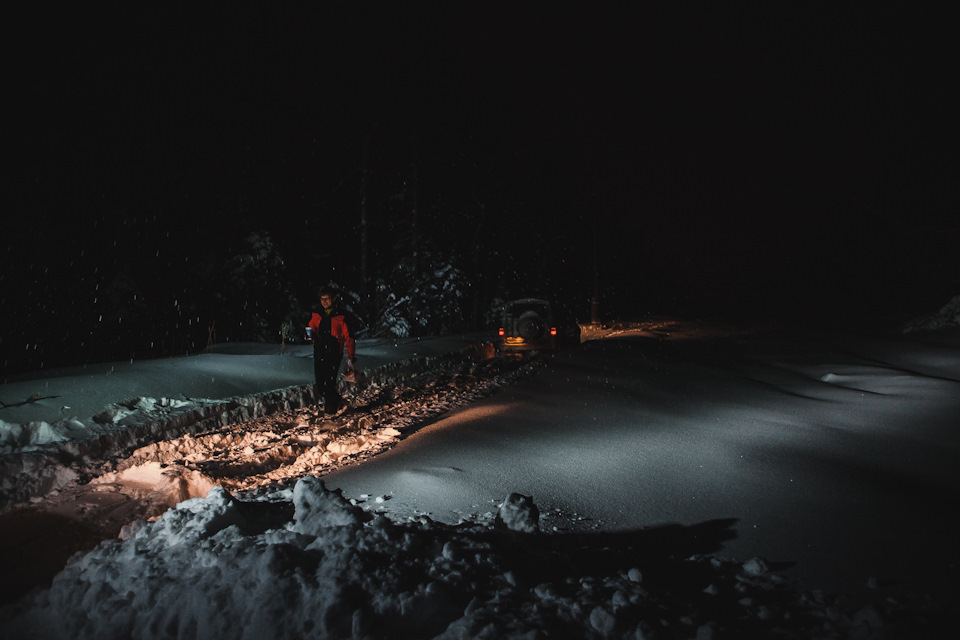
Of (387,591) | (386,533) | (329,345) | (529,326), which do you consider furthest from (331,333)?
(529,326)

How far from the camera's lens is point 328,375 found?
8.22 meters

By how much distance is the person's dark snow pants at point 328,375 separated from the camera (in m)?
8.09

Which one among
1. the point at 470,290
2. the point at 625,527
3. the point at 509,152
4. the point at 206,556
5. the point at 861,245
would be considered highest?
the point at 509,152

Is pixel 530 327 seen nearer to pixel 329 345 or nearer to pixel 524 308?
pixel 524 308

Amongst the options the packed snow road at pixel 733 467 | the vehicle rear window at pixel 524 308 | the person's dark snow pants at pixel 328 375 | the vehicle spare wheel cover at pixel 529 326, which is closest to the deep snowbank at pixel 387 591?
the packed snow road at pixel 733 467

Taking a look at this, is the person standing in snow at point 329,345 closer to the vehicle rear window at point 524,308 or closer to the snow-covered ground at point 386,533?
the snow-covered ground at point 386,533

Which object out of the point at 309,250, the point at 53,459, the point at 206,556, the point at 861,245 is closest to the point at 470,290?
the point at 309,250

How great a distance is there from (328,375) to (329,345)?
45 centimetres

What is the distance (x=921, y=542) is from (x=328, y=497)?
156 inches

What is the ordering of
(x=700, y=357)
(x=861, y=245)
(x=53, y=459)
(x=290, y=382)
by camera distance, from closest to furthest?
1. (x=53, y=459)
2. (x=290, y=382)
3. (x=700, y=357)
4. (x=861, y=245)

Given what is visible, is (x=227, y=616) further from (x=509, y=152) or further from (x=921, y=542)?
(x=509, y=152)

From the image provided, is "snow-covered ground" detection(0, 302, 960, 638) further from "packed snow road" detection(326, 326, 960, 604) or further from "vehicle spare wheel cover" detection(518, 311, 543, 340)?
"vehicle spare wheel cover" detection(518, 311, 543, 340)

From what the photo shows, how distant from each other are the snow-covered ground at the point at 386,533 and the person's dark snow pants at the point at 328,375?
1.16 feet

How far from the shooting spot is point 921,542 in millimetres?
3832
